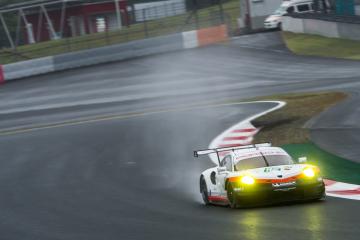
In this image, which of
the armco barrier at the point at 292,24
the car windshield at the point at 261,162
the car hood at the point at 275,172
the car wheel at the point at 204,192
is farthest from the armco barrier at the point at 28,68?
the car hood at the point at 275,172

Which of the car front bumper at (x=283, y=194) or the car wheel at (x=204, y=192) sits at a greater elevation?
the car front bumper at (x=283, y=194)

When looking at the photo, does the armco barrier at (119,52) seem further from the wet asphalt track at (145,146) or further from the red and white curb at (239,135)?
the red and white curb at (239,135)

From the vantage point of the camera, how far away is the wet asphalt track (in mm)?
12964

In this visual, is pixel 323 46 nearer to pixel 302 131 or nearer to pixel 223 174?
pixel 302 131

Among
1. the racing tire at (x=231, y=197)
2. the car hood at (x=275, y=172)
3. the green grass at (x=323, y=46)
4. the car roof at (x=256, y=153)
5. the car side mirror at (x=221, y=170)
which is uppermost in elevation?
the car roof at (x=256, y=153)

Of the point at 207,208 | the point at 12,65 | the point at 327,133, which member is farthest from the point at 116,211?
the point at 12,65

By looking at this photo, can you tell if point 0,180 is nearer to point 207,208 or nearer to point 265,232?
point 207,208

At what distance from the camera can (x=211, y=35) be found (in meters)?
52.6

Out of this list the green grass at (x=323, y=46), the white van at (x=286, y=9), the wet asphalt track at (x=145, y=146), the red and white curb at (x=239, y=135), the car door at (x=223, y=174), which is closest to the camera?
the wet asphalt track at (x=145, y=146)

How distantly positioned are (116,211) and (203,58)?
105 feet

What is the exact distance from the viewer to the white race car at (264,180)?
A: 14.0m

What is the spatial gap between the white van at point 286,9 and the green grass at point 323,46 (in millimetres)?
5449

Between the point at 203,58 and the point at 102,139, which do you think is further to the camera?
the point at 203,58

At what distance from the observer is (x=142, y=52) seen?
164 ft
